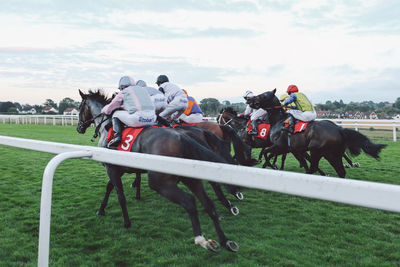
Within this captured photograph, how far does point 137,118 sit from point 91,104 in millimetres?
1776

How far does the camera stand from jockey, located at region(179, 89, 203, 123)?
246 inches

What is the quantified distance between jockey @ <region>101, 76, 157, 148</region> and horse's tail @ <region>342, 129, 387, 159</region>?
3.86 meters

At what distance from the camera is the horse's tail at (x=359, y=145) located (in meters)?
5.94

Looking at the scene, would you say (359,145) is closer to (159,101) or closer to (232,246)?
(159,101)

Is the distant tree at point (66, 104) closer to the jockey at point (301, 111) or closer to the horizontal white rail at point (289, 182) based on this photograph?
the jockey at point (301, 111)

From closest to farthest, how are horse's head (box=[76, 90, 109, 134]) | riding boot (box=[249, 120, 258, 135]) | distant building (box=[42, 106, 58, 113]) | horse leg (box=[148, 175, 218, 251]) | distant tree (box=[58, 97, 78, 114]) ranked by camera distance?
horse leg (box=[148, 175, 218, 251])
horse's head (box=[76, 90, 109, 134])
riding boot (box=[249, 120, 258, 135])
distant tree (box=[58, 97, 78, 114])
distant building (box=[42, 106, 58, 113])

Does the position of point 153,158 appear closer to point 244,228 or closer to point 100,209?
point 244,228

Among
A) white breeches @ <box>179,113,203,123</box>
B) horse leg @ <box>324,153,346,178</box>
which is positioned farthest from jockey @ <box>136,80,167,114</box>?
horse leg @ <box>324,153,346,178</box>

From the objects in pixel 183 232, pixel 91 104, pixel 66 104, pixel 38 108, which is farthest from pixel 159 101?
pixel 38 108

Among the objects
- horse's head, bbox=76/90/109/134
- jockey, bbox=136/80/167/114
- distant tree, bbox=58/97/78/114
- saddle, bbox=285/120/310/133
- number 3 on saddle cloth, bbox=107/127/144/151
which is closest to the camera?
number 3 on saddle cloth, bbox=107/127/144/151

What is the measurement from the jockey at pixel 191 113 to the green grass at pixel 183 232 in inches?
61.9

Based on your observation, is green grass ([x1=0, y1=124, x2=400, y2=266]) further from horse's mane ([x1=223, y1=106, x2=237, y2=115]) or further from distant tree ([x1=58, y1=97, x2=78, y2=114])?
distant tree ([x1=58, y1=97, x2=78, y2=114])

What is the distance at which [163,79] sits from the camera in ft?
20.7

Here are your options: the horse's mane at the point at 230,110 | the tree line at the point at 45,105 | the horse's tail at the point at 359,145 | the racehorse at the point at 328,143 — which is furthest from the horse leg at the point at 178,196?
the tree line at the point at 45,105
